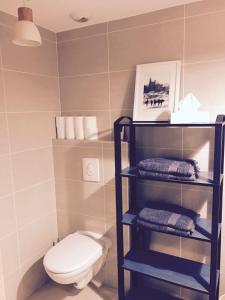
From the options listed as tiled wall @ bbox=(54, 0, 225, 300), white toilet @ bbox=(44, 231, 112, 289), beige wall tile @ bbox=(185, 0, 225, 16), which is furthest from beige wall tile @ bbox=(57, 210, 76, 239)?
beige wall tile @ bbox=(185, 0, 225, 16)

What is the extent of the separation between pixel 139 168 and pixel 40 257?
117cm

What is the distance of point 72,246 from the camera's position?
1830 mm

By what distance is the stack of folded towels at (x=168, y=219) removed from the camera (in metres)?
1.47

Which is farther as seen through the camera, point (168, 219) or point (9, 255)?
point (9, 255)

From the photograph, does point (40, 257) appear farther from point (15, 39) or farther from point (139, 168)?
point (15, 39)

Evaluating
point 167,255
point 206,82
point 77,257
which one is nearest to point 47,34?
point 206,82

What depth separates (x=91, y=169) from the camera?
1.96 m

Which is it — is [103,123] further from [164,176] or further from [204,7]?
[204,7]

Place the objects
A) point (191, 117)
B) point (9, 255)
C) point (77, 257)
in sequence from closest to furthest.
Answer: point (191, 117)
point (77, 257)
point (9, 255)

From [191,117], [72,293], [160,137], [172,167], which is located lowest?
[72,293]

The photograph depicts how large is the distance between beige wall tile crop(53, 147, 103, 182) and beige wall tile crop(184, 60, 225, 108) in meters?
0.80

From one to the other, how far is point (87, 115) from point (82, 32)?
618mm

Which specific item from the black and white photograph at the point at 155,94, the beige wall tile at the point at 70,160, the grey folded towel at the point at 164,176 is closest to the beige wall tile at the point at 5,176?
the beige wall tile at the point at 70,160

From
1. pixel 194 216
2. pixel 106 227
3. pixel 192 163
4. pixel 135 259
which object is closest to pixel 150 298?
pixel 135 259
